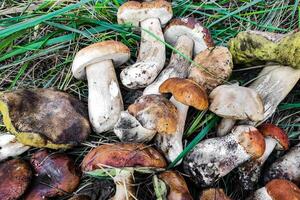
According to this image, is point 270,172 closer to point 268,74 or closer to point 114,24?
point 268,74

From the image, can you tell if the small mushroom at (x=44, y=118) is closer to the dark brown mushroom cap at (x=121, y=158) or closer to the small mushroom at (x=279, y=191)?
the dark brown mushroom cap at (x=121, y=158)

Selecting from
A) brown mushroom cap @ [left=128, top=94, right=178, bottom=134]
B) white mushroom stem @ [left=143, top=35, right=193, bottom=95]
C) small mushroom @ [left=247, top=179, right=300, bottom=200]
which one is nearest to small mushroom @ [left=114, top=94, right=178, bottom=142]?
brown mushroom cap @ [left=128, top=94, right=178, bottom=134]

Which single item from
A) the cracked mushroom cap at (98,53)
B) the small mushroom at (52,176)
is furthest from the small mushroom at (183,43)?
the small mushroom at (52,176)

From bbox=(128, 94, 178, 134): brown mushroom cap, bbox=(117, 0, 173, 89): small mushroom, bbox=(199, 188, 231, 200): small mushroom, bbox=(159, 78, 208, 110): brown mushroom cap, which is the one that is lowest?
bbox=(199, 188, 231, 200): small mushroom

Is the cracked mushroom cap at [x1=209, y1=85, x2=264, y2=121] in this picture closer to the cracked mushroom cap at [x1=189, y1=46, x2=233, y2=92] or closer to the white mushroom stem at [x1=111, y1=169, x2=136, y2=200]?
the cracked mushroom cap at [x1=189, y1=46, x2=233, y2=92]

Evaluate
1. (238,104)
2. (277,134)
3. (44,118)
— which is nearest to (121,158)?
(44,118)

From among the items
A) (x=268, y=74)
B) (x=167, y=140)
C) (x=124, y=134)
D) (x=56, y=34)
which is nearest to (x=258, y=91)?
(x=268, y=74)
